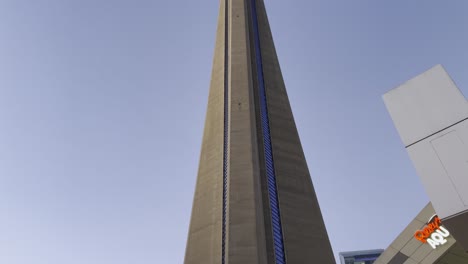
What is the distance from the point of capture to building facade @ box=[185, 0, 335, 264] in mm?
17922

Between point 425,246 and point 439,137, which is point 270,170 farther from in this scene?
point 439,137

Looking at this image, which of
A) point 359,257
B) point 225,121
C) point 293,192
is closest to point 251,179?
point 293,192

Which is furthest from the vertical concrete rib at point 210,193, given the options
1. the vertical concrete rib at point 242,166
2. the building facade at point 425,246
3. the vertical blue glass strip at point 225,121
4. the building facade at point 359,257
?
the building facade at point 359,257

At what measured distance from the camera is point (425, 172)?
15.5ft

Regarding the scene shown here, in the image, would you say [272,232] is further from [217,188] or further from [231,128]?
[231,128]

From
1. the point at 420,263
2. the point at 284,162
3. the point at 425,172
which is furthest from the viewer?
the point at 284,162

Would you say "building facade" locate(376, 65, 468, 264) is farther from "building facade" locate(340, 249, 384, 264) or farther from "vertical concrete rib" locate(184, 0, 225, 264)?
"building facade" locate(340, 249, 384, 264)

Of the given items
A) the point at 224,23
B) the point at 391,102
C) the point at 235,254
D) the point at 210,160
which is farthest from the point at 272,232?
the point at 224,23

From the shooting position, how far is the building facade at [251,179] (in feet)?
58.8

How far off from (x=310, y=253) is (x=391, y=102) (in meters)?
14.1

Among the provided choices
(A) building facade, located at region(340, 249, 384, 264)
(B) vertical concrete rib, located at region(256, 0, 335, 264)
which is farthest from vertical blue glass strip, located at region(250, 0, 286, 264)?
(A) building facade, located at region(340, 249, 384, 264)

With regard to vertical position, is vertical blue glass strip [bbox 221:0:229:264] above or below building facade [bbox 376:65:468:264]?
above

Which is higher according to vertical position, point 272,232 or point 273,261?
point 272,232

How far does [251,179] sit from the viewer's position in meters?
19.6
